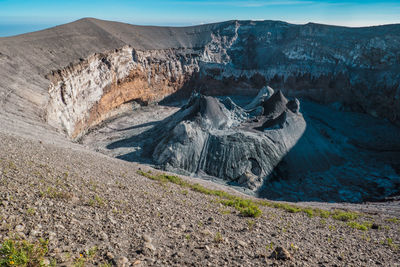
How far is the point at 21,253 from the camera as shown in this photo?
3949 mm

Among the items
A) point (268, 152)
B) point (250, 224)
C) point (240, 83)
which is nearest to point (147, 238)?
point (250, 224)

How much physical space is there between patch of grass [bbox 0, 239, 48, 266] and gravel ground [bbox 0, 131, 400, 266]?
10.2 inches

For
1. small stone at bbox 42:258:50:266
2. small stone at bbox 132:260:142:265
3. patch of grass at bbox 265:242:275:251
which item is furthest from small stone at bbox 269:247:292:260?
small stone at bbox 42:258:50:266

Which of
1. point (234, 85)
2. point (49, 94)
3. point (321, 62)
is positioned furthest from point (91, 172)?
point (321, 62)

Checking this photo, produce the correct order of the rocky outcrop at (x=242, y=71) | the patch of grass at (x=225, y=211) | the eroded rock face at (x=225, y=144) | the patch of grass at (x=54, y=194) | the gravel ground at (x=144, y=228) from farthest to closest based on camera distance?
the rocky outcrop at (x=242, y=71)
the eroded rock face at (x=225, y=144)
the patch of grass at (x=225, y=211)
the patch of grass at (x=54, y=194)
the gravel ground at (x=144, y=228)

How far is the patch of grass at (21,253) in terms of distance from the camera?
3861 mm

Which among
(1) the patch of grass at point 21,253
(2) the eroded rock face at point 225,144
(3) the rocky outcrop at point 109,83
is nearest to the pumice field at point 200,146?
(1) the patch of grass at point 21,253

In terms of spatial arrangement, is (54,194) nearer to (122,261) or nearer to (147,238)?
(147,238)

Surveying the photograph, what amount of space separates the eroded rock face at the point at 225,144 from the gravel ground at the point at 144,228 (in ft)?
41.4

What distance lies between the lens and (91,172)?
435 inches

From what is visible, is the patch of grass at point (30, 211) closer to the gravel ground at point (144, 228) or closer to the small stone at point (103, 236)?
the gravel ground at point (144, 228)

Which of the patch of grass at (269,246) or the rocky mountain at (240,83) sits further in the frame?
the rocky mountain at (240,83)

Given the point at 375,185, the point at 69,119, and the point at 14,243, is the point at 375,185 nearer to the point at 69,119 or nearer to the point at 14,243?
the point at 14,243

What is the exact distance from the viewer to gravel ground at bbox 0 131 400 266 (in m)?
5.15
